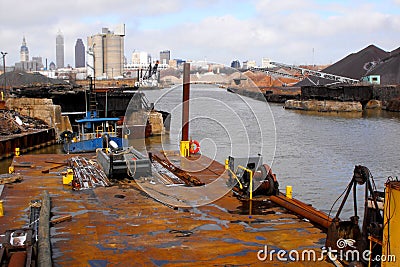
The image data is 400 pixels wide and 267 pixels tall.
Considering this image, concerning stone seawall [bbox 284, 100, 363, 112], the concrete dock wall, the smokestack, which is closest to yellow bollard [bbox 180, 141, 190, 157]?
the smokestack

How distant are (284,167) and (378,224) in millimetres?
19323

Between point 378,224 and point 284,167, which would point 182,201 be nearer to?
point 378,224

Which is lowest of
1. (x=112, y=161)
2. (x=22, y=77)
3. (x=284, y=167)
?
(x=284, y=167)

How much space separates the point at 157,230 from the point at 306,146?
89.7 feet

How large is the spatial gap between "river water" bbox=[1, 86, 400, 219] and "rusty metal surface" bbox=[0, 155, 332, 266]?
425 cm

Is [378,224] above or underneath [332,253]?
above

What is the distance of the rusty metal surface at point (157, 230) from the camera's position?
812 cm

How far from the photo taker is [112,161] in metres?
14.9

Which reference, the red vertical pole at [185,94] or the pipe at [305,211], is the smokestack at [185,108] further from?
the pipe at [305,211]

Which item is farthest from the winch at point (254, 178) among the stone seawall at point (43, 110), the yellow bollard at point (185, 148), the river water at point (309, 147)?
the stone seawall at point (43, 110)

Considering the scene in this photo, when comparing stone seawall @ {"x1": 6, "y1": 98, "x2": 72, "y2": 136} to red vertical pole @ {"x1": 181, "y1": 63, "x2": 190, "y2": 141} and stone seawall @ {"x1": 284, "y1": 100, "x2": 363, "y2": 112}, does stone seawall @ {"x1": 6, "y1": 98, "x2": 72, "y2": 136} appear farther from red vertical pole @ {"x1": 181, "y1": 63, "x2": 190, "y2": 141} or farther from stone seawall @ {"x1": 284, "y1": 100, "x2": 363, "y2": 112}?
stone seawall @ {"x1": 284, "y1": 100, "x2": 363, "y2": 112}

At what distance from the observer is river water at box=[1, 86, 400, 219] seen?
20.3 meters

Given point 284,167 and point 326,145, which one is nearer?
point 284,167

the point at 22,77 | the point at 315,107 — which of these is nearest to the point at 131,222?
the point at 315,107
